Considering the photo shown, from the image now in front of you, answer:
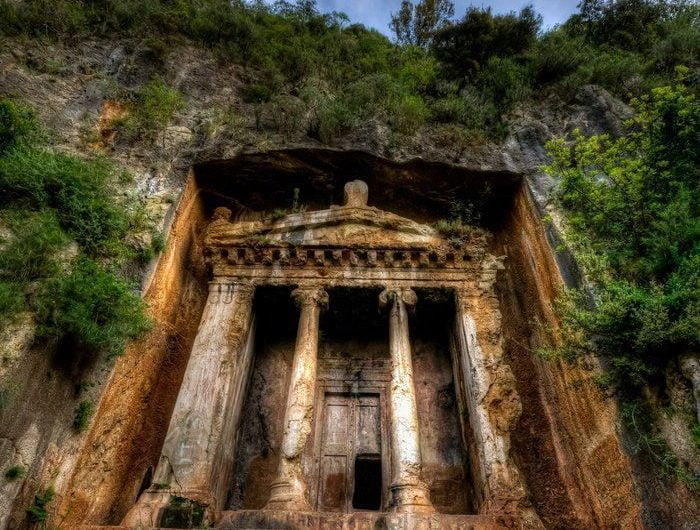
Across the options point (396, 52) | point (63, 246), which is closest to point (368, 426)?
point (63, 246)

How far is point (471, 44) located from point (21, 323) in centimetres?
1325

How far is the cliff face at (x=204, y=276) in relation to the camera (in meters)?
5.16

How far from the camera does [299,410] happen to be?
6547 mm

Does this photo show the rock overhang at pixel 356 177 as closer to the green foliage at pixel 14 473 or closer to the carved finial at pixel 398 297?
the carved finial at pixel 398 297

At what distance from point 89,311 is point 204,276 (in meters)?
3.52

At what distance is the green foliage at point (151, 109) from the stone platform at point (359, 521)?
7.15m

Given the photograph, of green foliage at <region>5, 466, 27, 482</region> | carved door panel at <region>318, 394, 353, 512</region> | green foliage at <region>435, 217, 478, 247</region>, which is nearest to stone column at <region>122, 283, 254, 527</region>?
green foliage at <region>5, 466, 27, 482</region>

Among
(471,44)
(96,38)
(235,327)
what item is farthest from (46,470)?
(471,44)

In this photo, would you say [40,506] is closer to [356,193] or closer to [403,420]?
[403,420]

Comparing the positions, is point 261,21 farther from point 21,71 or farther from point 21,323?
point 21,323

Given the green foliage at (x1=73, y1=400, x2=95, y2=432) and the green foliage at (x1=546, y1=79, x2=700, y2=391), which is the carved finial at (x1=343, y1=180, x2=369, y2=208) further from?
Answer: the green foliage at (x1=73, y1=400, x2=95, y2=432)

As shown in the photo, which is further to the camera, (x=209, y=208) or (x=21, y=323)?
(x=209, y=208)

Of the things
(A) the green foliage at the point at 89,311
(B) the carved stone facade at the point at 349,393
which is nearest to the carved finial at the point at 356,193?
(B) the carved stone facade at the point at 349,393

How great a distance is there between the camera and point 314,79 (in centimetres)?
1144
